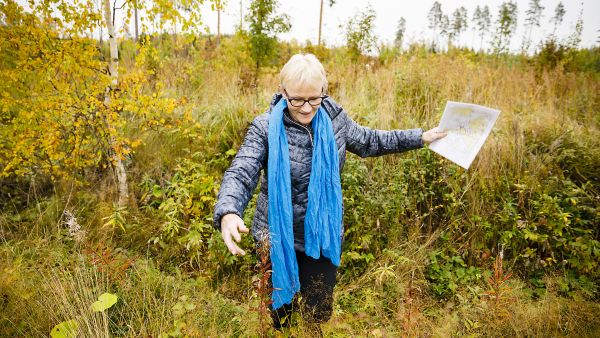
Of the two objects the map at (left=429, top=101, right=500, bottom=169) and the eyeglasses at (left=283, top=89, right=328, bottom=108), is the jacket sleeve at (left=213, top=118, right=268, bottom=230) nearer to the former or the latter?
the eyeglasses at (left=283, top=89, right=328, bottom=108)

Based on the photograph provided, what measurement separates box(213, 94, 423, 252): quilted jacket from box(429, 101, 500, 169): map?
0.57 ft

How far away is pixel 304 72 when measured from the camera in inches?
65.0

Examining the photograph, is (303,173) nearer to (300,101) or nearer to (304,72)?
(300,101)

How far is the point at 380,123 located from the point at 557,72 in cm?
502

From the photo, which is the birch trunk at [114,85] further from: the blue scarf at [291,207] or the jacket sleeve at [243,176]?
the blue scarf at [291,207]

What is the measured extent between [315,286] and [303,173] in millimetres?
717

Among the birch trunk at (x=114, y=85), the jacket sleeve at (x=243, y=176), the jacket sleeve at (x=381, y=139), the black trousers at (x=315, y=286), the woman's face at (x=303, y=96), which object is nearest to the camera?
the jacket sleeve at (x=243, y=176)

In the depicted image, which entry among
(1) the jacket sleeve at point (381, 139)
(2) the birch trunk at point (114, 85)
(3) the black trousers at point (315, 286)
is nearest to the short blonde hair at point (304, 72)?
(1) the jacket sleeve at point (381, 139)

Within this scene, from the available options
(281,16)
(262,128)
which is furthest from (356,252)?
(281,16)

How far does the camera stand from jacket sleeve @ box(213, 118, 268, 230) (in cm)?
140

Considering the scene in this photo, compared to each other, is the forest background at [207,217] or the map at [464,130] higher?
the map at [464,130]

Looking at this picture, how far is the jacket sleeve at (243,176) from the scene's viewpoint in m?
1.40

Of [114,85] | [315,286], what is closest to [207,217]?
[315,286]

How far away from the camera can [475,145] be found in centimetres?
189
